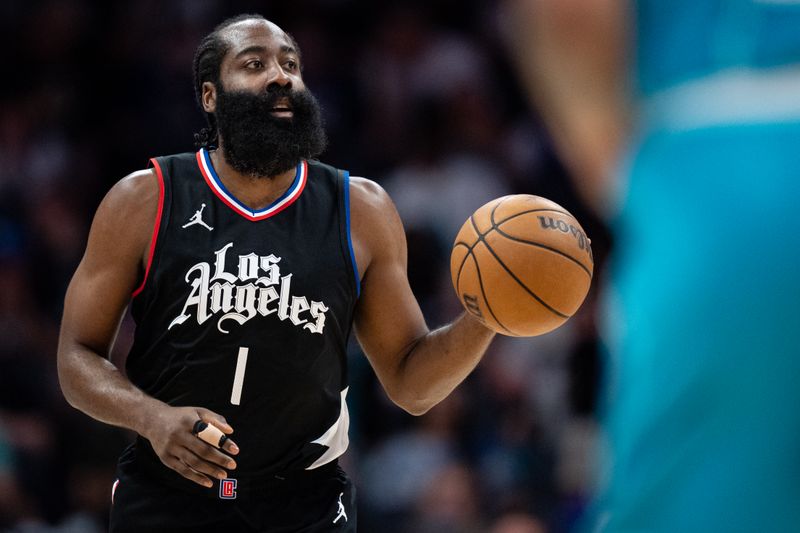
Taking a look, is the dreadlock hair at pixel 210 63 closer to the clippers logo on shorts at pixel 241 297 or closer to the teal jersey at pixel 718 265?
the clippers logo on shorts at pixel 241 297

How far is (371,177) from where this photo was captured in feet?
31.3

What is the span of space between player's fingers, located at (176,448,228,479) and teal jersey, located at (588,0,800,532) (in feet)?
6.59

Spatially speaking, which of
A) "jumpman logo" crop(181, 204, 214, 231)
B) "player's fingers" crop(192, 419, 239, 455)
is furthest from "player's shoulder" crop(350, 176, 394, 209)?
"player's fingers" crop(192, 419, 239, 455)

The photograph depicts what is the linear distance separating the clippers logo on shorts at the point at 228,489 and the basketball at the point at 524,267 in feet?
3.34

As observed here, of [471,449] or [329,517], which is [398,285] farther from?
[471,449]

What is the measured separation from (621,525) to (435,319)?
6775mm

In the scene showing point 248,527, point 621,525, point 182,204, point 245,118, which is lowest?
point 248,527

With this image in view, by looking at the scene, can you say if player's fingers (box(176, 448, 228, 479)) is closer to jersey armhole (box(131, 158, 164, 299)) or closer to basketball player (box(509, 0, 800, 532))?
jersey armhole (box(131, 158, 164, 299))

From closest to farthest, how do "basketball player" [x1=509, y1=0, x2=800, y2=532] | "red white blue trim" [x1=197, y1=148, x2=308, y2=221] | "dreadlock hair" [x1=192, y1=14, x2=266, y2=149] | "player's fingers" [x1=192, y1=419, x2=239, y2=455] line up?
"basketball player" [x1=509, y1=0, x2=800, y2=532]
"player's fingers" [x1=192, y1=419, x2=239, y2=455]
"red white blue trim" [x1=197, y1=148, x2=308, y2=221]
"dreadlock hair" [x1=192, y1=14, x2=266, y2=149]

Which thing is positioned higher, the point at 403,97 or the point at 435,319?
the point at 403,97

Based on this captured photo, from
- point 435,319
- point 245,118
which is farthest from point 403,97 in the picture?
point 245,118

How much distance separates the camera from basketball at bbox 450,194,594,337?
3.59 metres

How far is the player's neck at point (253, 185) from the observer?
13.9 ft

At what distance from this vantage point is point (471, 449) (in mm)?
8125
